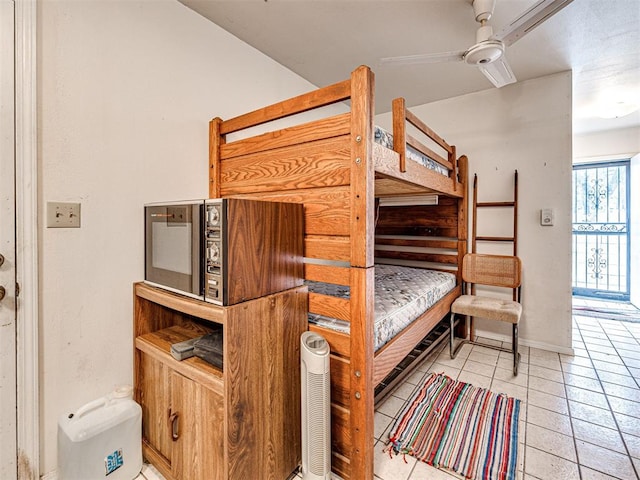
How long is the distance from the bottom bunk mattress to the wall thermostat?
940 millimetres

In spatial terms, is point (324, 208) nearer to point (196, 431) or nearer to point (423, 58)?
point (196, 431)

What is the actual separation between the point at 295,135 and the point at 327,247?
584 millimetres

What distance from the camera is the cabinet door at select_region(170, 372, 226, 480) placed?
108cm

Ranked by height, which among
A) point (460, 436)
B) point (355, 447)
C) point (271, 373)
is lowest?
point (460, 436)

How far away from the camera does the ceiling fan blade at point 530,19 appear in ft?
4.24

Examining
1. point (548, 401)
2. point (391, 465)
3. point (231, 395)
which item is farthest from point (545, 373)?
point (231, 395)

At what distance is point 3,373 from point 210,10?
224cm

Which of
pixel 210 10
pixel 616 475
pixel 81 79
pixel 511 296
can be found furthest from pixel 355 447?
pixel 210 10

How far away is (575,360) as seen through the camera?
8.18 ft

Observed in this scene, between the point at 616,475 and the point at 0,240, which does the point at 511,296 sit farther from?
the point at 0,240

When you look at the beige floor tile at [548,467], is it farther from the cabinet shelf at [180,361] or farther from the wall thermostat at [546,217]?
the wall thermostat at [546,217]

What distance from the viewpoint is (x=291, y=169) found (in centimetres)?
147

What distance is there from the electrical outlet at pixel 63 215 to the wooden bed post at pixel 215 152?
72 cm

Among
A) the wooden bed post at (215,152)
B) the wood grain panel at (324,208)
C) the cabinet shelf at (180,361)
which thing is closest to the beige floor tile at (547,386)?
the wood grain panel at (324,208)
